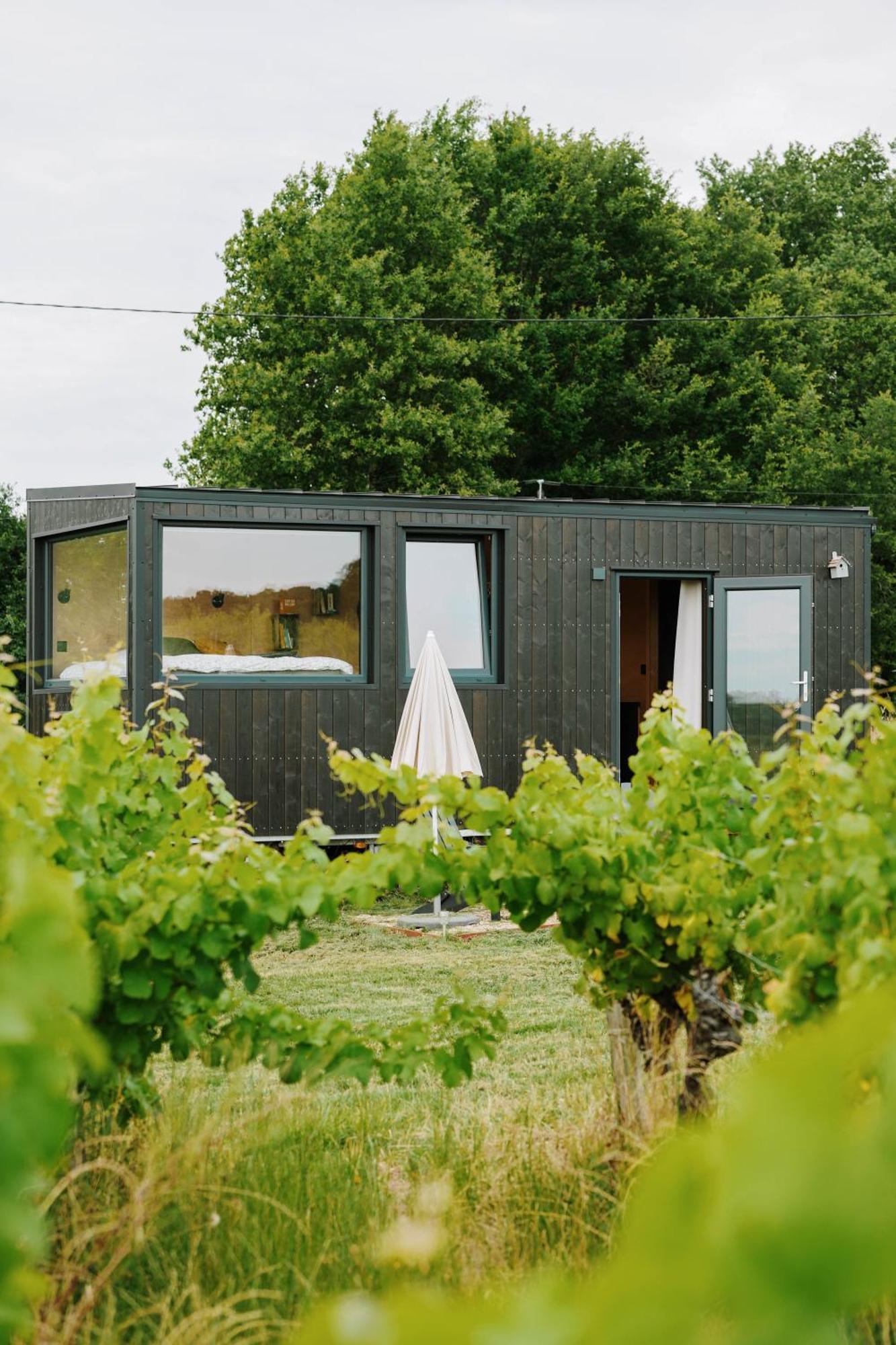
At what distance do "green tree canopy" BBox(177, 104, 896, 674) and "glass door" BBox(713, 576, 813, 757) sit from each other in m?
9.57

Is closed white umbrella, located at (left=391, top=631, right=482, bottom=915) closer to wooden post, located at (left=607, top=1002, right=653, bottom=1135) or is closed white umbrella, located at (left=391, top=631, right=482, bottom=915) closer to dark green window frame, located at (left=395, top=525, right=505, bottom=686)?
dark green window frame, located at (left=395, top=525, right=505, bottom=686)

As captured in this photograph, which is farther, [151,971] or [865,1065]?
[151,971]

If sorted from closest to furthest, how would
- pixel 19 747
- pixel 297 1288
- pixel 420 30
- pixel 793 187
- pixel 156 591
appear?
pixel 19 747
pixel 297 1288
pixel 156 591
pixel 420 30
pixel 793 187

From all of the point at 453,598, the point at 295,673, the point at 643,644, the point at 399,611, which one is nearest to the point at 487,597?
the point at 453,598

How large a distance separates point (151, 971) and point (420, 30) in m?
26.5

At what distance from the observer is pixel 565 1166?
3006 mm

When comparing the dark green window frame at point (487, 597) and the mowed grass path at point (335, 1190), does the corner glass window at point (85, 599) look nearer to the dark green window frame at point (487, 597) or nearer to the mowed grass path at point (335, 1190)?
the dark green window frame at point (487, 597)

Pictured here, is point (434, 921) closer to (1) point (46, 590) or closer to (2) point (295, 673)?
(2) point (295, 673)

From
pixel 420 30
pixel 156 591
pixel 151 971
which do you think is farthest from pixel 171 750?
pixel 420 30

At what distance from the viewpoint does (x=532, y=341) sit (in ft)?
75.3

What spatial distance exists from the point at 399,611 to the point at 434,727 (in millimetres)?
2027

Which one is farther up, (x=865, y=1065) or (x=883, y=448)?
(x=883, y=448)

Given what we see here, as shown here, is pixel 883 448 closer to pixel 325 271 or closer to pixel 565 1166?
pixel 325 271

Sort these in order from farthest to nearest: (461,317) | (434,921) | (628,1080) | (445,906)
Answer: (461,317) → (445,906) → (434,921) → (628,1080)
